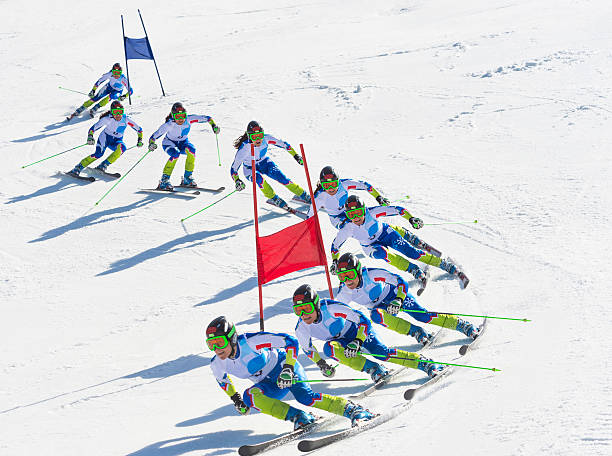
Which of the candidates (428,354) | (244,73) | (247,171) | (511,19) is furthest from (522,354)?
(511,19)

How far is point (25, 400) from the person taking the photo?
30.1 feet

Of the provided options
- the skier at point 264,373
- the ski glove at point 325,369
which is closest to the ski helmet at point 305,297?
the skier at point 264,373

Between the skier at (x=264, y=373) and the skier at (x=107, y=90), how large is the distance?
14.6 m

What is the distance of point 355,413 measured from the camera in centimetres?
780

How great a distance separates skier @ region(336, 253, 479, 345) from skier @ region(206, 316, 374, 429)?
1.48m

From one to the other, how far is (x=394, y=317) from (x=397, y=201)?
5386 millimetres

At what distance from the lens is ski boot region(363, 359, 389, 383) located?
28.3ft

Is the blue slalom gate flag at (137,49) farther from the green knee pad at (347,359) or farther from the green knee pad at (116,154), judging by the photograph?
the green knee pad at (347,359)

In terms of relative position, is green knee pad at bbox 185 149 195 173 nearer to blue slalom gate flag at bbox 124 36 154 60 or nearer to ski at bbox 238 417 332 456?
blue slalom gate flag at bbox 124 36 154 60

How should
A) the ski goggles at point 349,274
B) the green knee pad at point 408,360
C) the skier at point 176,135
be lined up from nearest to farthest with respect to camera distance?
1. the green knee pad at point 408,360
2. the ski goggles at point 349,274
3. the skier at point 176,135

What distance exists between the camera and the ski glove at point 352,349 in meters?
8.37

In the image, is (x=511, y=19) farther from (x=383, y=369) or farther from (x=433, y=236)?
(x=383, y=369)

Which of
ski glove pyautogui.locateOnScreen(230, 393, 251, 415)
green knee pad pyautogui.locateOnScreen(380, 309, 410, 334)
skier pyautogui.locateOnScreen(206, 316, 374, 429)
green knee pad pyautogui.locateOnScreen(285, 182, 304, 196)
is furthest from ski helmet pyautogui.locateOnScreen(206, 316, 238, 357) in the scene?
green knee pad pyautogui.locateOnScreen(285, 182, 304, 196)

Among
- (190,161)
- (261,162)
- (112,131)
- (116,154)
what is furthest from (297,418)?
(112,131)
